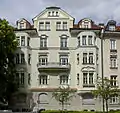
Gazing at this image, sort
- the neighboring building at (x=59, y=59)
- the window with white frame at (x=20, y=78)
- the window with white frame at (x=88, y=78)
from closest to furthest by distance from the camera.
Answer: the window with white frame at (x=88, y=78), the neighboring building at (x=59, y=59), the window with white frame at (x=20, y=78)

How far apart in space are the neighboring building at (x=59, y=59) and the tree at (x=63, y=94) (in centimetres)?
111

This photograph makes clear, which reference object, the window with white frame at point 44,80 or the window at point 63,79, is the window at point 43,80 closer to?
the window with white frame at point 44,80

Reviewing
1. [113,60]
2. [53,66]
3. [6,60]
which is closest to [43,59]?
[53,66]

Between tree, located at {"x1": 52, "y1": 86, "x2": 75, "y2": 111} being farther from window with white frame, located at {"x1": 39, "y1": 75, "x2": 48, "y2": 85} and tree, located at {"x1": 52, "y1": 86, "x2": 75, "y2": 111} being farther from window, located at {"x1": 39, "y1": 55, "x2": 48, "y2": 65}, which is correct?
window, located at {"x1": 39, "y1": 55, "x2": 48, "y2": 65}

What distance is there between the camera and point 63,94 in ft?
153

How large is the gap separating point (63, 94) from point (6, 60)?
10071 millimetres

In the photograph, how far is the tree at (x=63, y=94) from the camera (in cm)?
4678

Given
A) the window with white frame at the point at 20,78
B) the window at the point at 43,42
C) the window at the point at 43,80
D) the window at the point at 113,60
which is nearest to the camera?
the window with white frame at the point at 20,78

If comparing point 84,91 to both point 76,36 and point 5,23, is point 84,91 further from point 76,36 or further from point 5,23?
point 5,23

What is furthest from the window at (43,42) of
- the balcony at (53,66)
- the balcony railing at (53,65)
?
the balcony at (53,66)

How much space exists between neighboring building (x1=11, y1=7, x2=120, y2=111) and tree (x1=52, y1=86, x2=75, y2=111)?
111cm

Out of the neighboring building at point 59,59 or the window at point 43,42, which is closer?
the neighboring building at point 59,59

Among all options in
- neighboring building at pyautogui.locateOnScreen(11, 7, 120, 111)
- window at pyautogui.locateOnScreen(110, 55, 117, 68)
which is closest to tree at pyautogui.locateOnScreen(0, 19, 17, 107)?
neighboring building at pyautogui.locateOnScreen(11, 7, 120, 111)

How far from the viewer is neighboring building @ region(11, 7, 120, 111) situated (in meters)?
50.6
